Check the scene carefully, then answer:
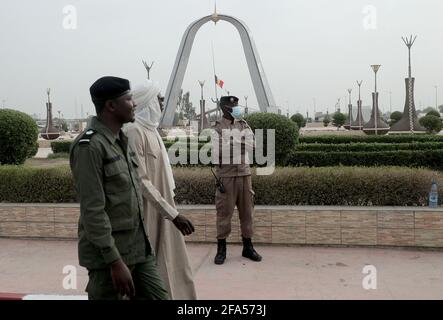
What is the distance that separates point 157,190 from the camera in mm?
3105

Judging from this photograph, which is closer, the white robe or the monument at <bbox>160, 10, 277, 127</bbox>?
the white robe

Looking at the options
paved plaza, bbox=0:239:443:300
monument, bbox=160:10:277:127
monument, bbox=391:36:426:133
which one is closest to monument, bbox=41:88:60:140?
monument, bbox=160:10:277:127

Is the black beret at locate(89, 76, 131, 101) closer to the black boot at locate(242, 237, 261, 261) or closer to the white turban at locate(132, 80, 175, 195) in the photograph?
the white turban at locate(132, 80, 175, 195)

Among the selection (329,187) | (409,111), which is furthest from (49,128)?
(329,187)

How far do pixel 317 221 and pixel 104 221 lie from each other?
3445 millimetres

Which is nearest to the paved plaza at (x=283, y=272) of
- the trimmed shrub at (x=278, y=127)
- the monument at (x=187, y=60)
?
the trimmed shrub at (x=278, y=127)

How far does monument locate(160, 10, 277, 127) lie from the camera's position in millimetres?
21828

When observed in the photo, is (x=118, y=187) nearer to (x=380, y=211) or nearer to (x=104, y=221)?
(x=104, y=221)

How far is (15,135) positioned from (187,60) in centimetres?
1540

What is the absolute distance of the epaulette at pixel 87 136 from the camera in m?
2.14

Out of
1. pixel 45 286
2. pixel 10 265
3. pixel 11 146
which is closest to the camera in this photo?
pixel 45 286

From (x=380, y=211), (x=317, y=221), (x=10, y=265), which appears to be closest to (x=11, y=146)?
(x=10, y=265)
